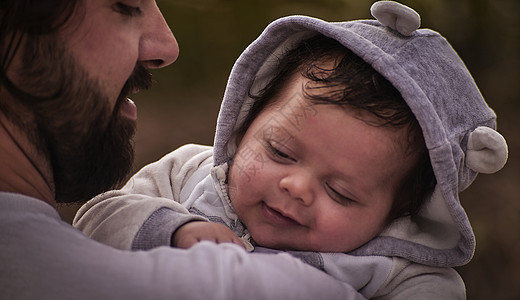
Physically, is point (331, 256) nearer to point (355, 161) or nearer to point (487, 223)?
point (355, 161)

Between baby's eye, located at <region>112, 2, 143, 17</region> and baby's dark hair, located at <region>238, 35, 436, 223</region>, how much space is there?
33cm

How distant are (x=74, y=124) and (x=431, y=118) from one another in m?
0.62

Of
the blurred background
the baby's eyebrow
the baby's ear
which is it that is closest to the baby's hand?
the baby's eyebrow

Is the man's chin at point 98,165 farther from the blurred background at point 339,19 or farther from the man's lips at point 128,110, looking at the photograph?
the blurred background at point 339,19

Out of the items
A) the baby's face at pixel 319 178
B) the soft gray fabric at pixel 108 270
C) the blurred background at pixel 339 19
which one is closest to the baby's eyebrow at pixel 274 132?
the baby's face at pixel 319 178

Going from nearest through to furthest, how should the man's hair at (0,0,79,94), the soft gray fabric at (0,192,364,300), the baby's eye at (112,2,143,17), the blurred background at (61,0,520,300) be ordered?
the soft gray fabric at (0,192,364,300)
the man's hair at (0,0,79,94)
the baby's eye at (112,2,143,17)
the blurred background at (61,0,520,300)

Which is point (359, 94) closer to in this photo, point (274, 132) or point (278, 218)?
point (274, 132)

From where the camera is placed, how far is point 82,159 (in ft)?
2.99

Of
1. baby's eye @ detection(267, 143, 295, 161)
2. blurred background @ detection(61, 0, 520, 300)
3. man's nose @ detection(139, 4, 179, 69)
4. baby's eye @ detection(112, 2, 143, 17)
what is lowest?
blurred background @ detection(61, 0, 520, 300)

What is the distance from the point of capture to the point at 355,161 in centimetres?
97

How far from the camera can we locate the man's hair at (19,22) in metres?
0.76

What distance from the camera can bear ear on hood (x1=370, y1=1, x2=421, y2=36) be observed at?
40.4 inches

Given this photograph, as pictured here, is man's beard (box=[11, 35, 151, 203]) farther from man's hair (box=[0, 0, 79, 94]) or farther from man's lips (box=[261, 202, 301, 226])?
man's lips (box=[261, 202, 301, 226])

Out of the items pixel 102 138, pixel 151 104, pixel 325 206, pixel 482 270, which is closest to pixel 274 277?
pixel 325 206
